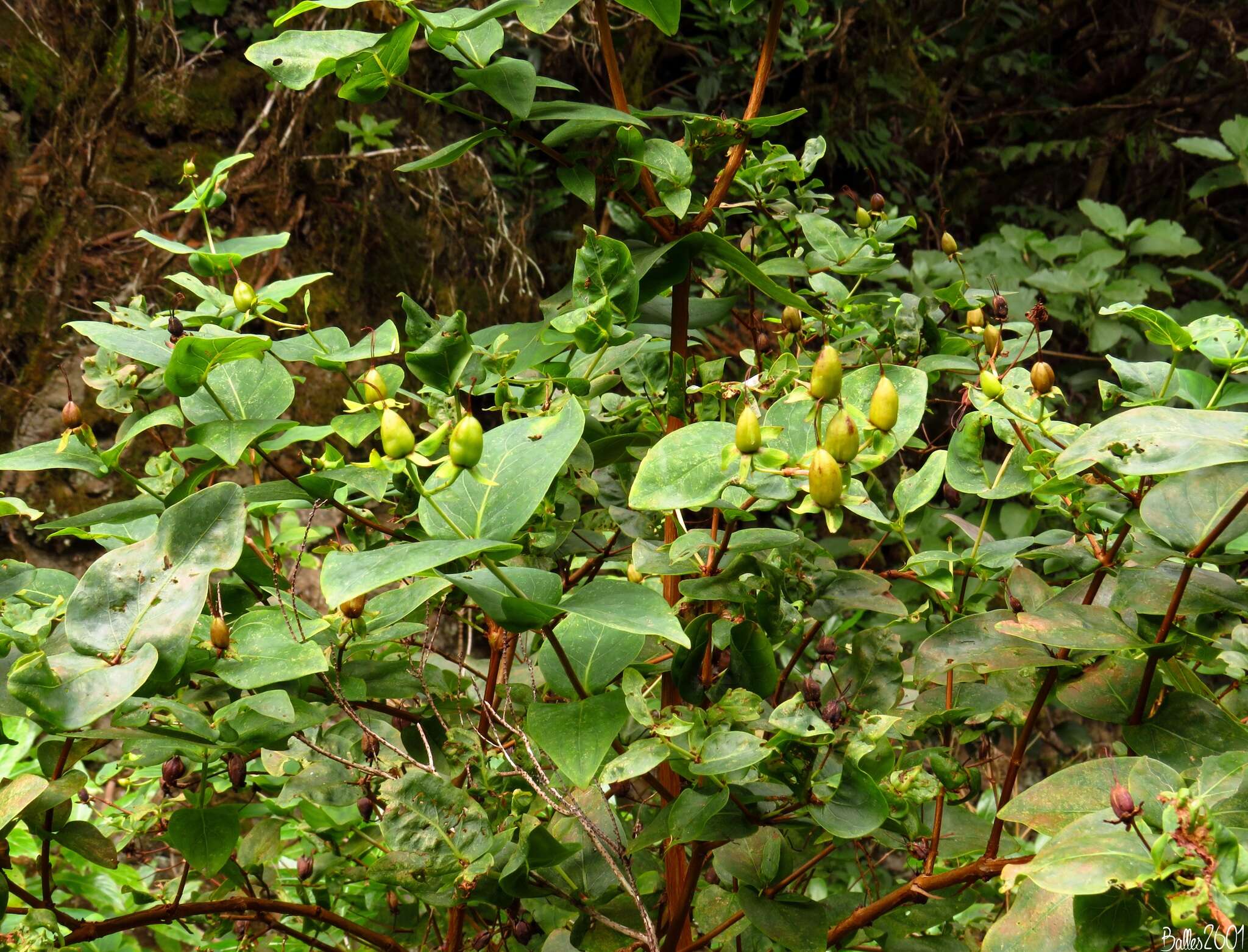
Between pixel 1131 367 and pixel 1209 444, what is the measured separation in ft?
0.71

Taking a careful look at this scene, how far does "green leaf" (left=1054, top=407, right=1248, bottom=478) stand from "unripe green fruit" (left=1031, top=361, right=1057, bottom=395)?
0.09 m

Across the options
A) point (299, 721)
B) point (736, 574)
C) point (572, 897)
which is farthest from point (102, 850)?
point (736, 574)

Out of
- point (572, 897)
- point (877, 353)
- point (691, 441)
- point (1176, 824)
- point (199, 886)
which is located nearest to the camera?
point (1176, 824)

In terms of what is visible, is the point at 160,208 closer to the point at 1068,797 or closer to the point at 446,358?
the point at 446,358

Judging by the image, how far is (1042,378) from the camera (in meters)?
0.60

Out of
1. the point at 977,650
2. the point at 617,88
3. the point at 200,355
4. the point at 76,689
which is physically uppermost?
the point at 617,88

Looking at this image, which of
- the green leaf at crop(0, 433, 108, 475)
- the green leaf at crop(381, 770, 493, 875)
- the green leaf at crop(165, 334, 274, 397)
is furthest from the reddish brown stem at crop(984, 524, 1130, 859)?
the green leaf at crop(0, 433, 108, 475)

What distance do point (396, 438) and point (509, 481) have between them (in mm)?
81

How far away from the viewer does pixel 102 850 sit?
25.8 inches

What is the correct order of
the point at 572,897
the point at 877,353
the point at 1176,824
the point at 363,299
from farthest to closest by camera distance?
the point at 363,299 < the point at 877,353 < the point at 572,897 < the point at 1176,824

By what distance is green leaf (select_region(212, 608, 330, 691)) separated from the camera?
53 centimetres

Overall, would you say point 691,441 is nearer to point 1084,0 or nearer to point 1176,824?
point 1176,824

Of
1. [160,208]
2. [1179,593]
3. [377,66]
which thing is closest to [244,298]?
[377,66]

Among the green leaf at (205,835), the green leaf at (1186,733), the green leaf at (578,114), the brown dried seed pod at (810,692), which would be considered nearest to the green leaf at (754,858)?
the brown dried seed pod at (810,692)
